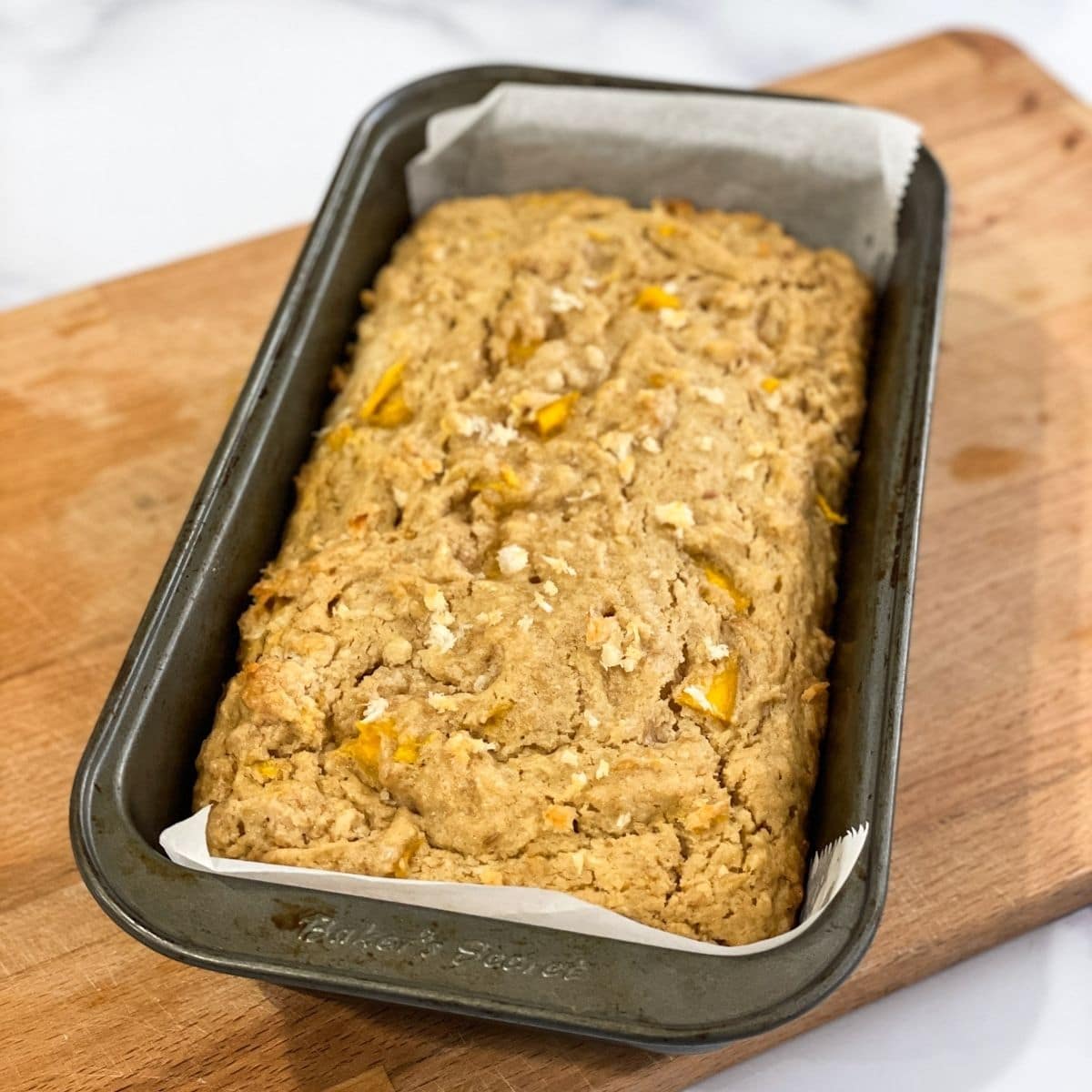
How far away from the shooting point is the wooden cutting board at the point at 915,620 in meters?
1.52

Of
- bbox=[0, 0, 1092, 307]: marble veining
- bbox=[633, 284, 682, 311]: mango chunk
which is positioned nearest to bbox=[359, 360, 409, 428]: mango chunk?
bbox=[633, 284, 682, 311]: mango chunk

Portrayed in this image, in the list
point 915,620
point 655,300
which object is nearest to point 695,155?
point 655,300

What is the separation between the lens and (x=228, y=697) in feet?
5.09

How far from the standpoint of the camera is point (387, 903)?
4.27 ft

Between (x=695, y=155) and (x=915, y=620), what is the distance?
0.82 m

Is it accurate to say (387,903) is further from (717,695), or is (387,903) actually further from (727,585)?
(727,585)

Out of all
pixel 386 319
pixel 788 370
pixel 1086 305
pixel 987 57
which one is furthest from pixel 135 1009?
pixel 987 57

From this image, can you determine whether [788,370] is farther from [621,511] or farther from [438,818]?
[438,818]

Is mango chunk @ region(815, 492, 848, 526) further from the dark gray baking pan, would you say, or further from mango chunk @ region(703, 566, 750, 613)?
mango chunk @ region(703, 566, 750, 613)

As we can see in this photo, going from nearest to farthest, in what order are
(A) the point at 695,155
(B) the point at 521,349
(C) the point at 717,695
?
1. (C) the point at 717,695
2. (B) the point at 521,349
3. (A) the point at 695,155

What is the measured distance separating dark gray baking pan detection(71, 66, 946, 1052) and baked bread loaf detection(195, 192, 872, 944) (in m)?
0.05

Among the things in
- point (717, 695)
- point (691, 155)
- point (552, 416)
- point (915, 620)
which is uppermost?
point (691, 155)

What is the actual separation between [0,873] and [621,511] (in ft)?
2.96

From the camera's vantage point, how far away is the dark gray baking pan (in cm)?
125
